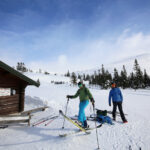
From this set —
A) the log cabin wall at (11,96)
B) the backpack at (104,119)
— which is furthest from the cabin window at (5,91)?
the backpack at (104,119)

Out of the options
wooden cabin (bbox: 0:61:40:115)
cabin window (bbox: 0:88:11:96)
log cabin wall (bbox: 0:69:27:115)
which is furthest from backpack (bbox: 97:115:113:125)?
cabin window (bbox: 0:88:11:96)

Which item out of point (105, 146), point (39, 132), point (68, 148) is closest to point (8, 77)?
point (39, 132)

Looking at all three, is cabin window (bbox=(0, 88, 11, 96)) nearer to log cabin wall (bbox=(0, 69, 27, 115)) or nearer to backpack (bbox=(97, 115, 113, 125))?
log cabin wall (bbox=(0, 69, 27, 115))

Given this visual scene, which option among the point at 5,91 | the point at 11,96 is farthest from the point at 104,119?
the point at 5,91

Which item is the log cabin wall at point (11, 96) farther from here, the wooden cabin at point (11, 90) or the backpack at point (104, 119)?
the backpack at point (104, 119)

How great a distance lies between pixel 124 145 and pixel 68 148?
2195mm

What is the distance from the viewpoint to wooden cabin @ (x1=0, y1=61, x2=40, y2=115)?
721 centimetres

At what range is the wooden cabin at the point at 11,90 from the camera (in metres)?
7.21

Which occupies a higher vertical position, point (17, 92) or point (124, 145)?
point (17, 92)

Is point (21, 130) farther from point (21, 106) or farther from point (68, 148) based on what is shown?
point (21, 106)

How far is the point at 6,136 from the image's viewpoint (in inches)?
184

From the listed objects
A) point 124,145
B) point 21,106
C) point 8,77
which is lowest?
point 124,145

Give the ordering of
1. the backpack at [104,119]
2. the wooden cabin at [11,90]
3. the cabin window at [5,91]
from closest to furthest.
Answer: the backpack at [104,119] → the wooden cabin at [11,90] → the cabin window at [5,91]

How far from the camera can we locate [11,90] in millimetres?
8211
